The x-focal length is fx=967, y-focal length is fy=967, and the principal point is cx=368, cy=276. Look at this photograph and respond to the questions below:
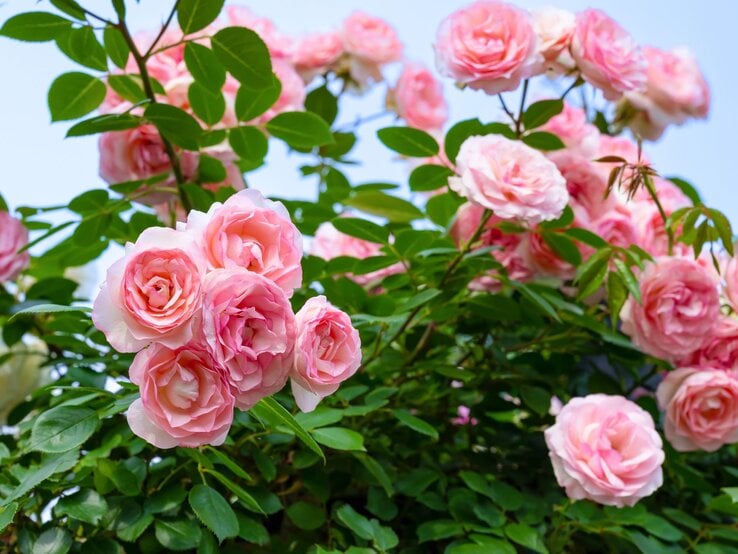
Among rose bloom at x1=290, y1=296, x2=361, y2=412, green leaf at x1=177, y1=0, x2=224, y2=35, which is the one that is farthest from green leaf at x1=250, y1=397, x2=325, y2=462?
green leaf at x1=177, y1=0, x2=224, y2=35

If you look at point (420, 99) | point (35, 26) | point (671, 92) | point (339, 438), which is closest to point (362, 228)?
point (339, 438)

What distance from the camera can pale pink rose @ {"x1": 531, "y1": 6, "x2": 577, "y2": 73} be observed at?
3.20ft

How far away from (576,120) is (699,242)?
0.25 meters

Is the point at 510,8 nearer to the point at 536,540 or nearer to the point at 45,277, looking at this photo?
the point at 536,540

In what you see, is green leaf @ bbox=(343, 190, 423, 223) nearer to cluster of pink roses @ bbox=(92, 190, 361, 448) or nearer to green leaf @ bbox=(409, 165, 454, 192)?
green leaf @ bbox=(409, 165, 454, 192)

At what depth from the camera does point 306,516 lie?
819 mm

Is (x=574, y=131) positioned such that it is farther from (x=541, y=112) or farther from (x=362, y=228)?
(x=362, y=228)

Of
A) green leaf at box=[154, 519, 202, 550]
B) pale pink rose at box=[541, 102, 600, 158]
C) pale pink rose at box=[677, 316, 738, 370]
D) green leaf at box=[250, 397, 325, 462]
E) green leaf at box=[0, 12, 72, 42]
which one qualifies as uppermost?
green leaf at box=[0, 12, 72, 42]

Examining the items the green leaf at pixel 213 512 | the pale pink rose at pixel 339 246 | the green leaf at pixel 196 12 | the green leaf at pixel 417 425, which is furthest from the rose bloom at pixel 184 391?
the pale pink rose at pixel 339 246

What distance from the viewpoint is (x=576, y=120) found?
A: 3.43 ft

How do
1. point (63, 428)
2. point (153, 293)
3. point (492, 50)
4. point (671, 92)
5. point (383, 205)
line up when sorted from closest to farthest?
point (153, 293) → point (63, 428) → point (492, 50) → point (383, 205) → point (671, 92)

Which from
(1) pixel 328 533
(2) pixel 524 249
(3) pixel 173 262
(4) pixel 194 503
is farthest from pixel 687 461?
(3) pixel 173 262

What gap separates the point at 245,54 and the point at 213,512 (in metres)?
0.37

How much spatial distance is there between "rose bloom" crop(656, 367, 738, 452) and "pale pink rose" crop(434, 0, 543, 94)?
1.10ft
